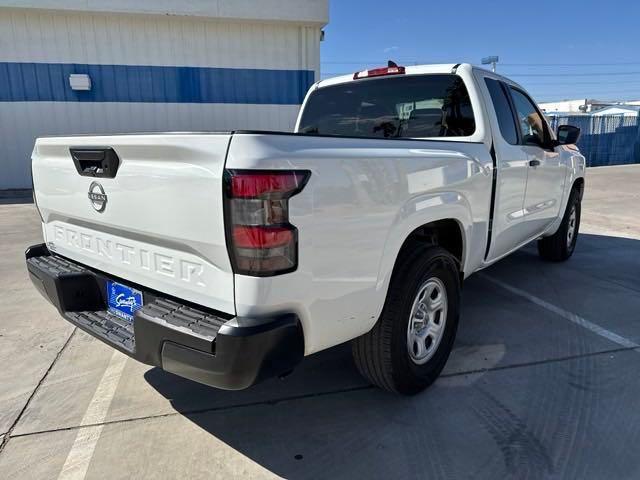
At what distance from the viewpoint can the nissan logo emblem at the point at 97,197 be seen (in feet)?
7.48

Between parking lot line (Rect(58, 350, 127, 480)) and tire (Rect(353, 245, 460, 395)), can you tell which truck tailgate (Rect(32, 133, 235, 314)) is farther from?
tire (Rect(353, 245, 460, 395))

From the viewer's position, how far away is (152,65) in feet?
42.4

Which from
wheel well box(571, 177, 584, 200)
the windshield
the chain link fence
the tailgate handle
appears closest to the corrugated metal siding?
wheel well box(571, 177, 584, 200)

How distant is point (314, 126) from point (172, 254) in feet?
8.14

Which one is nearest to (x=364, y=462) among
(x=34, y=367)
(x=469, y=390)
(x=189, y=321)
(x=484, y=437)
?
(x=484, y=437)

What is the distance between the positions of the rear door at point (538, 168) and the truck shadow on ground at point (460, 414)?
110 cm

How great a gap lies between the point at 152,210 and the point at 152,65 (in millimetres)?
12489

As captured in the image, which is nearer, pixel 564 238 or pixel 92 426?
pixel 92 426

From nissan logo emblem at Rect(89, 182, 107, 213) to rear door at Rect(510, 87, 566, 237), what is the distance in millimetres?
3256

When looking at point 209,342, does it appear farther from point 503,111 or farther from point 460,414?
point 503,111

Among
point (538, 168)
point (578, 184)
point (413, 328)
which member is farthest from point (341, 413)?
point (578, 184)

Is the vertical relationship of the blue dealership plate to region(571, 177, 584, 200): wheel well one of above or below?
below

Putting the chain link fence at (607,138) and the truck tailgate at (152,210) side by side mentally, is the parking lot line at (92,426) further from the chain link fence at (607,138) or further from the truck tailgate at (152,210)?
the chain link fence at (607,138)

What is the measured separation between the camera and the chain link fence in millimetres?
19938
